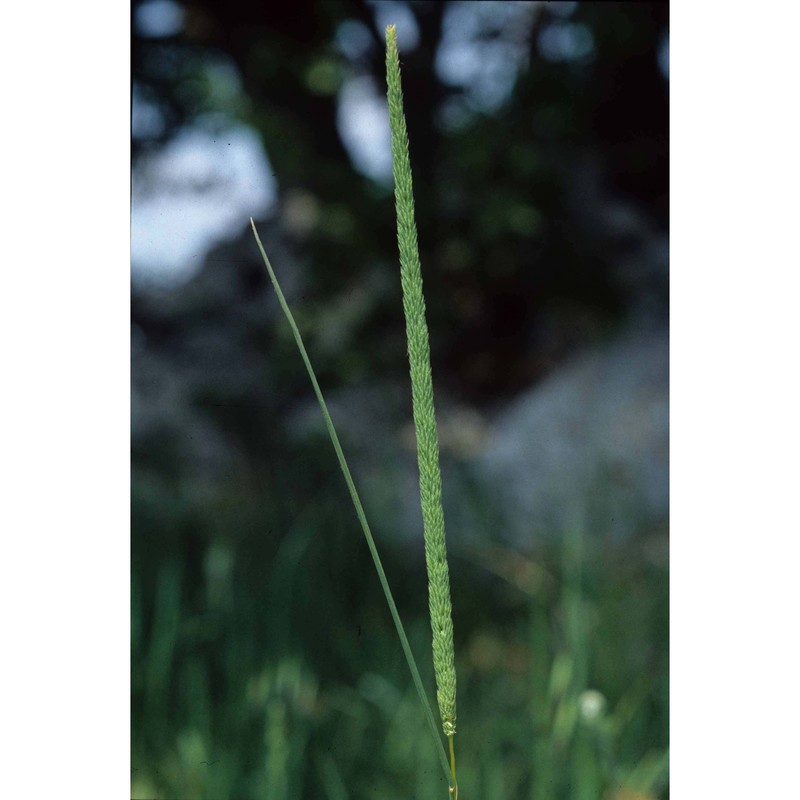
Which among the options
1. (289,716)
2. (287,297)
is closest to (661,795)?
(289,716)

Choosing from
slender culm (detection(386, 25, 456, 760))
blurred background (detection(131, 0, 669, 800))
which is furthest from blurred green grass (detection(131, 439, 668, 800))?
slender culm (detection(386, 25, 456, 760))

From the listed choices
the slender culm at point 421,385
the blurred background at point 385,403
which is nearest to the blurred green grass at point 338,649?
the blurred background at point 385,403

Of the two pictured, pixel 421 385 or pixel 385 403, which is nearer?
pixel 421 385

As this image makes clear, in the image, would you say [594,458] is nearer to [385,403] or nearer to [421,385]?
[385,403]

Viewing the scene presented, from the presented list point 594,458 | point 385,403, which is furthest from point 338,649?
point 594,458

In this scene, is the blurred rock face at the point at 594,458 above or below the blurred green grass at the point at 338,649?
above

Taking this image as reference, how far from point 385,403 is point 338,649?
0.39 metres

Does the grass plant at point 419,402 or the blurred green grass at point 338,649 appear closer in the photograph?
the grass plant at point 419,402

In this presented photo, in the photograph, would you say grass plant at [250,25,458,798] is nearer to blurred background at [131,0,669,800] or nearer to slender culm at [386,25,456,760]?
slender culm at [386,25,456,760]

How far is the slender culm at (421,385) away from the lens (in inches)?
32.2

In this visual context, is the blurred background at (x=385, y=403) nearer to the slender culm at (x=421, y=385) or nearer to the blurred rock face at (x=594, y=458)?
the blurred rock face at (x=594, y=458)

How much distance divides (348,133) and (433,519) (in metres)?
0.72

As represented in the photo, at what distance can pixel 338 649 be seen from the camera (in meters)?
1.27

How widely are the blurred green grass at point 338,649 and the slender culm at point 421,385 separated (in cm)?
43
